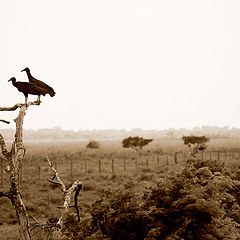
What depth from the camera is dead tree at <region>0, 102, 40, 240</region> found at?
414 centimetres

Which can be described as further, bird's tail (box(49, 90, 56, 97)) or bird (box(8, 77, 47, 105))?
bird's tail (box(49, 90, 56, 97))

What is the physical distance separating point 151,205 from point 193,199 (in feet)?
4.29

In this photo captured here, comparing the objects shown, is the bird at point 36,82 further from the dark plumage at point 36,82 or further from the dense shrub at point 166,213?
the dense shrub at point 166,213

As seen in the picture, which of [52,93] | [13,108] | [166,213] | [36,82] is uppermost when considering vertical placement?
[36,82]

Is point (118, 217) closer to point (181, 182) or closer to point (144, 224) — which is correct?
point (144, 224)

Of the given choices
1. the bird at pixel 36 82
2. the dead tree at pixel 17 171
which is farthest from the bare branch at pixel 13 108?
the bird at pixel 36 82

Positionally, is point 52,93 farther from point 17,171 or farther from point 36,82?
point 17,171

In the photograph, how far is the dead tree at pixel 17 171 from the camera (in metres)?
4.14

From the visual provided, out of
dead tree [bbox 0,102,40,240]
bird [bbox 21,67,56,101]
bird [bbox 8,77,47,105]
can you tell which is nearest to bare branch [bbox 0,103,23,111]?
dead tree [bbox 0,102,40,240]

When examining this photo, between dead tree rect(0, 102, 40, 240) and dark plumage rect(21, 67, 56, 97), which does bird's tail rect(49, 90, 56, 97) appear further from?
dead tree rect(0, 102, 40, 240)

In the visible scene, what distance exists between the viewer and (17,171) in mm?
4230

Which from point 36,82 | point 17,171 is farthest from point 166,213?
point 36,82

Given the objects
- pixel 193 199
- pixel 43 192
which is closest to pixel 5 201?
pixel 43 192

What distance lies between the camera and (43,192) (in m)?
19.8
